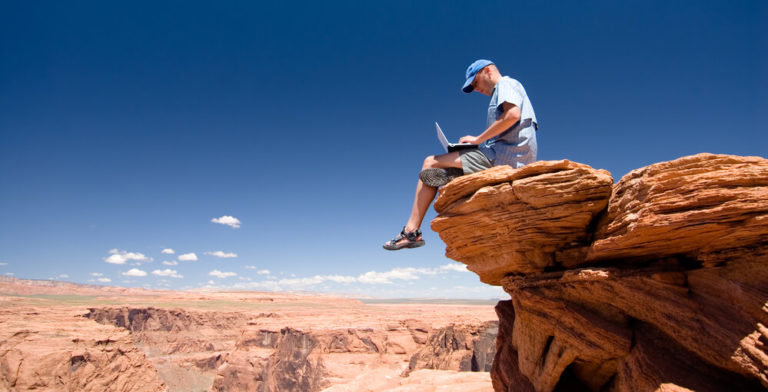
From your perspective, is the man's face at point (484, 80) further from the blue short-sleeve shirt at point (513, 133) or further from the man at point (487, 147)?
the blue short-sleeve shirt at point (513, 133)

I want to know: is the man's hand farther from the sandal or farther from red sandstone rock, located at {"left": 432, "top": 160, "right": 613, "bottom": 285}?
the sandal

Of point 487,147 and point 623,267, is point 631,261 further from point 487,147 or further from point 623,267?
point 487,147

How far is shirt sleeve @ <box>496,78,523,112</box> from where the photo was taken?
4859 millimetres

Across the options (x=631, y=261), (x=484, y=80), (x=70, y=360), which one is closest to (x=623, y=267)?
(x=631, y=261)

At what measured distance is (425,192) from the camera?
5.74 meters

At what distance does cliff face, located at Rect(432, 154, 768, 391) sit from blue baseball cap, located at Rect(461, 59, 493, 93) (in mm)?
1358

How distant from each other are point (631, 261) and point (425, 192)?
339 centimetres

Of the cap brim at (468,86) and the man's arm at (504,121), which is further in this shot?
the cap brim at (468,86)

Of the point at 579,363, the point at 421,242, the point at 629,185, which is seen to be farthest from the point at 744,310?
the point at 421,242

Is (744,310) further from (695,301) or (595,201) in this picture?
(595,201)

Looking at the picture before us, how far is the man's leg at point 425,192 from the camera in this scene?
5547mm

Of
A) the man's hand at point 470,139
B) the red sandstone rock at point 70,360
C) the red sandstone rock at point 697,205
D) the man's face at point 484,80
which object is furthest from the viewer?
the red sandstone rock at point 70,360

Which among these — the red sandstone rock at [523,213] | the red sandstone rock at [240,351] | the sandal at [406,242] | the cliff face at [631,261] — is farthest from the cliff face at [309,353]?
the sandal at [406,242]

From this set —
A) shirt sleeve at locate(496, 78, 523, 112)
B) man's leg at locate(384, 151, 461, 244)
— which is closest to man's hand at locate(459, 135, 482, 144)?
man's leg at locate(384, 151, 461, 244)
